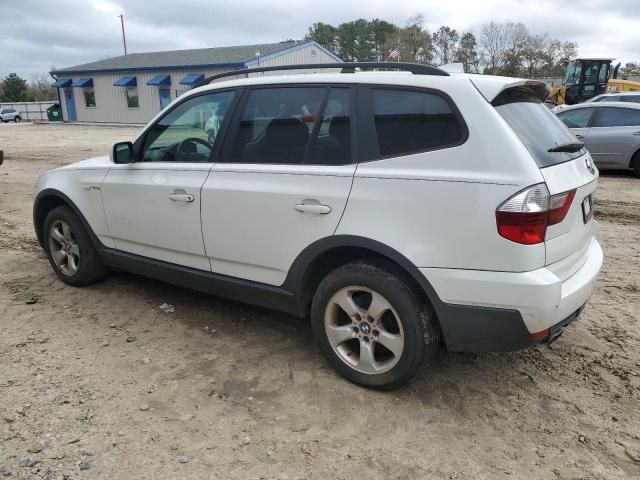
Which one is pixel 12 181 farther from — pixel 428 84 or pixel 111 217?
pixel 428 84

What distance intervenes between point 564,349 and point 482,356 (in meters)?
0.60

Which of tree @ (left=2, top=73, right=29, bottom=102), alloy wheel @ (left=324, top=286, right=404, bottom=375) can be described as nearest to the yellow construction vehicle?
alloy wheel @ (left=324, top=286, right=404, bottom=375)

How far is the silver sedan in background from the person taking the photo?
10469 millimetres

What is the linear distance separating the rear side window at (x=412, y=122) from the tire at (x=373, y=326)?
0.69m

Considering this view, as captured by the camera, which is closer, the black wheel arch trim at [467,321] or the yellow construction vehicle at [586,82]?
the black wheel arch trim at [467,321]

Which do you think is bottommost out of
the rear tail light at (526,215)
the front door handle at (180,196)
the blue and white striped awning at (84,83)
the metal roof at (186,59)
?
the front door handle at (180,196)

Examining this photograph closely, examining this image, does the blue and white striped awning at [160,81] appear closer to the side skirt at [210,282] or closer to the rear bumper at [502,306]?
the side skirt at [210,282]

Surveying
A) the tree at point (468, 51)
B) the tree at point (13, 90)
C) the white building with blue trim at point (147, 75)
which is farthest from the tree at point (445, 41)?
the tree at point (13, 90)

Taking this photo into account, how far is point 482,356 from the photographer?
358 cm

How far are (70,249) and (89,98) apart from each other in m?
37.5

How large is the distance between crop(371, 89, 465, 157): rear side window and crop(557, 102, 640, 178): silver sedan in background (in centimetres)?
898

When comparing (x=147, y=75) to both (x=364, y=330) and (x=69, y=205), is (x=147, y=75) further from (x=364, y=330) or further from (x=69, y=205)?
(x=364, y=330)

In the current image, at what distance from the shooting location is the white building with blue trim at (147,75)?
3050cm

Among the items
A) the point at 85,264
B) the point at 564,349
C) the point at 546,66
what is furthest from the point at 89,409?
the point at 546,66
